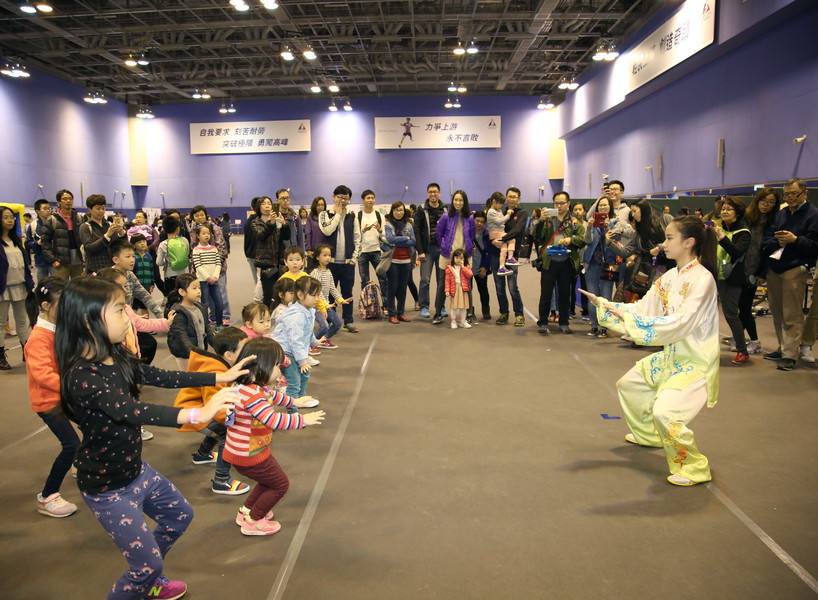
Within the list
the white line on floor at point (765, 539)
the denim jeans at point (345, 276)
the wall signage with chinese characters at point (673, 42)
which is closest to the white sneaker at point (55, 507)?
the white line on floor at point (765, 539)

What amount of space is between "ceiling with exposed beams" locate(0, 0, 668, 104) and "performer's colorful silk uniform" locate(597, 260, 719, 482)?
41.8ft

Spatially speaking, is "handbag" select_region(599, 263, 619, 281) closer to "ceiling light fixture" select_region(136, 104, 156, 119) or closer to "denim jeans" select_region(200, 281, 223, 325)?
"denim jeans" select_region(200, 281, 223, 325)

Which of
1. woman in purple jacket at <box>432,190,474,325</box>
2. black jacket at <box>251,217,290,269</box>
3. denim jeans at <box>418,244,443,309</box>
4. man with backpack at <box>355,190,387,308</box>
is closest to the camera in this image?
black jacket at <box>251,217,290,269</box>

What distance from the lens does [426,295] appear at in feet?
30.3

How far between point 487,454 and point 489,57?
758 inches

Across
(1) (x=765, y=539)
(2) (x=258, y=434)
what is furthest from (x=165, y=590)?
(1) (x=765, y=539)

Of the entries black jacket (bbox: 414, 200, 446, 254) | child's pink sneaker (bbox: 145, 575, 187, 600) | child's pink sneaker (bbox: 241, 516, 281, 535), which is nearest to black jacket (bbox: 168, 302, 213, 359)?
child's pink sneaker (bbox: 241, 516, 281, 535)

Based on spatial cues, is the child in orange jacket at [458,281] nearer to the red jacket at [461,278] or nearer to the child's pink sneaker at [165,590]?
the red jacket at [461,278]

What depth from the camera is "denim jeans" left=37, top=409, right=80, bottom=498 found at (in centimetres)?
316

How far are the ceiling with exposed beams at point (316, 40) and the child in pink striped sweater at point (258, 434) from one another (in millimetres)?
14033

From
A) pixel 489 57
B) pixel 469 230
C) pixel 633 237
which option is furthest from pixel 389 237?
pixel 489 57

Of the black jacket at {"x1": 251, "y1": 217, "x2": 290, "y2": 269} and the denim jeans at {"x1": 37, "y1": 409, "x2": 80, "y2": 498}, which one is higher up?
the black jacket at {"x1": 251, "y1": 217, "x2": 290, "y2": 269}

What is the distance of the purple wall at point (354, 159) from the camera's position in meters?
25.9

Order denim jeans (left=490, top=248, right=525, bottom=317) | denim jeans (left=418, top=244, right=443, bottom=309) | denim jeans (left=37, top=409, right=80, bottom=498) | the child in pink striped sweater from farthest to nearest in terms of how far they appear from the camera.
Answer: denim jeans (left=418, top=244, right=443, bottom=309), denim jeans (left=490, top=248, right=525, bottom=317), denim jeans (left=37, top=409, right=80, bottom=498), the child in pink striped sweater
